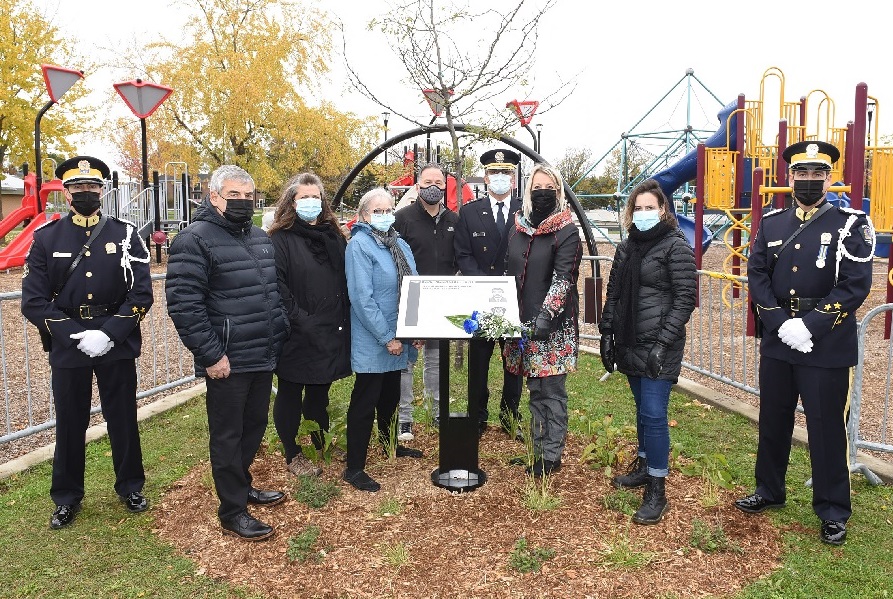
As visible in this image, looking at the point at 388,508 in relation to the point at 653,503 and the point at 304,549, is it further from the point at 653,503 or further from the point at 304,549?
the point at 653,503

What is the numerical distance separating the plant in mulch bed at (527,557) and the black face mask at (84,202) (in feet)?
10.4

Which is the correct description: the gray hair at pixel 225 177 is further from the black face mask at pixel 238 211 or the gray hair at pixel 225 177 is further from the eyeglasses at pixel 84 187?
the eyeglasses at pixel 84 187

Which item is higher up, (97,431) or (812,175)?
(812,175)

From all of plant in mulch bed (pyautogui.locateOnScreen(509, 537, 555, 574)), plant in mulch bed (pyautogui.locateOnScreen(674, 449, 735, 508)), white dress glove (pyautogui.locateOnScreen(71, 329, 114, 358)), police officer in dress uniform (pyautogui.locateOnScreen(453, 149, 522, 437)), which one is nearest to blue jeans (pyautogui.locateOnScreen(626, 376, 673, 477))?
plant in mulch bed (pyautogui.locateOnScreen(674, 449, 735, 508))

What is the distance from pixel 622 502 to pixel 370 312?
1931mm

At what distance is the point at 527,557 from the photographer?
3.52 metres

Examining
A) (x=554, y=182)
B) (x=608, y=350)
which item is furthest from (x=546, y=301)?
(x=554, y=182)

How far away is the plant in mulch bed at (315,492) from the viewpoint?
4.28m

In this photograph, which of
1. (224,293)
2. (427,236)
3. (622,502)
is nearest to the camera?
(224,293)

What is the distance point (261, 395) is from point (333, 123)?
2561 centimetres

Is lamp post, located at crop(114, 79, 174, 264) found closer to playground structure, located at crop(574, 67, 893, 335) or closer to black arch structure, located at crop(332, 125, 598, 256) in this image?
black arch structure, located at crop(332, 125, 598, 256)

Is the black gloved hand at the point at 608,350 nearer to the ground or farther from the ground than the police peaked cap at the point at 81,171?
nearer to the ground

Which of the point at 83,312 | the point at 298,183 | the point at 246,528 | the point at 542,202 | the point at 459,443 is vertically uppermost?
the point at 298,183

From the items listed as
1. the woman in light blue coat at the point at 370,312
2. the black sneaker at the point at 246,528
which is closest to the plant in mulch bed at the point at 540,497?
the woman in light blue coat at the point at 370,312
